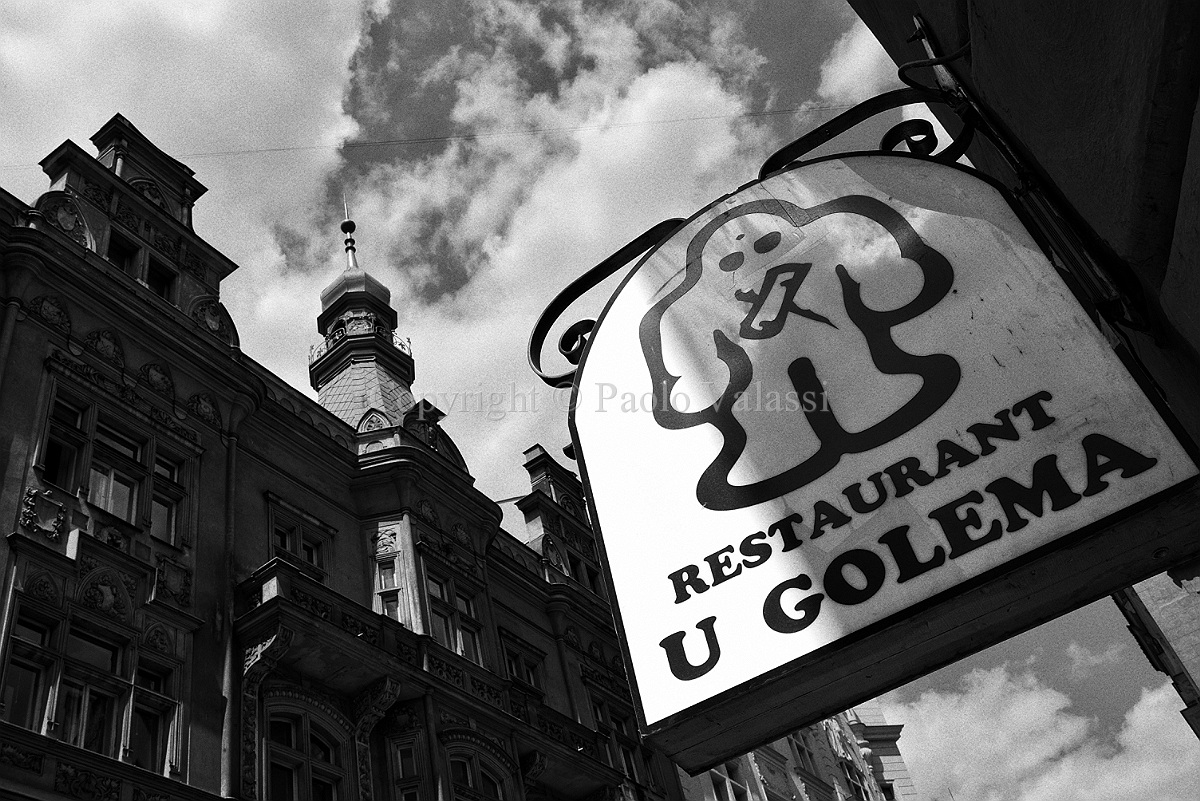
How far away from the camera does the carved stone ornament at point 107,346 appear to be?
15200 millimetres

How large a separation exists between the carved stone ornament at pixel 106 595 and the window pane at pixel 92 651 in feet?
1.15

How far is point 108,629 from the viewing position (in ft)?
42.1

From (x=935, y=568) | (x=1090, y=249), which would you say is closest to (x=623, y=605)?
(x=935, y=568)

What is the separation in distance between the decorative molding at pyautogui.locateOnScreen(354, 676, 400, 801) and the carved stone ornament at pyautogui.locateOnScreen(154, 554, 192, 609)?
3420 millimetres

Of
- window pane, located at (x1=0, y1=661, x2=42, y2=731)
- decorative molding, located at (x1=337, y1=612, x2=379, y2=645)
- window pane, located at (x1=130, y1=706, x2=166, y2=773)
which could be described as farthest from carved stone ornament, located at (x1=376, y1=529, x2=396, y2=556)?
window pane, located at (x1=0, y1=661, x2=42, y2=731)

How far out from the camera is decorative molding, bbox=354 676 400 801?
15.9 metres

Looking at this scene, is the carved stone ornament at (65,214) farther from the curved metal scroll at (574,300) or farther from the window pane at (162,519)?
the curved metal scroll at (574,300)

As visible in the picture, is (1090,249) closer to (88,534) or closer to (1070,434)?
(1070,434)

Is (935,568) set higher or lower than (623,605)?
lower

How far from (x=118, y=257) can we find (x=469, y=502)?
28.4 feet

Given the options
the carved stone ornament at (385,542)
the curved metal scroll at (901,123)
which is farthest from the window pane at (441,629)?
the curved metal scroll at (901,123)

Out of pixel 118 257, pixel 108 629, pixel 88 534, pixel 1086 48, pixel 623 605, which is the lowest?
pixel 623 605

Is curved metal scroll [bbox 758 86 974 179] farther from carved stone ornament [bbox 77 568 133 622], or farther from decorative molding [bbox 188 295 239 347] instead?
decorative molding [bbox 188 295 239 347]

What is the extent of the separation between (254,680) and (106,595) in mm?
2581
